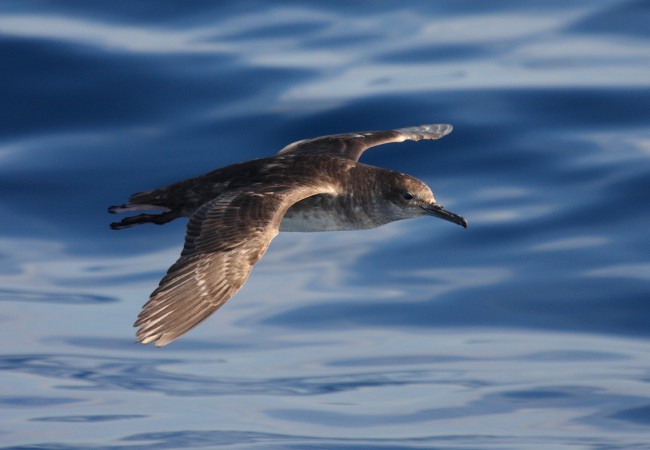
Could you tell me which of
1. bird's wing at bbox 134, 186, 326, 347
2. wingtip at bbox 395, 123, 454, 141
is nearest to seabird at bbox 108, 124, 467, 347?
bird's wing at bbox 134, 186, 326, 347

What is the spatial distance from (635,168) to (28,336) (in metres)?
6.40

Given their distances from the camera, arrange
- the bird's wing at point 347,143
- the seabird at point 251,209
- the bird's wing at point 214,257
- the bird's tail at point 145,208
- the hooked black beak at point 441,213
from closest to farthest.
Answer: the bird's wing at point 214,257 → the seabird at point 251,209 → the bird's tail at point 145,208 → the hooked black beak at point 441,213 → the bird's wing at point 347,143

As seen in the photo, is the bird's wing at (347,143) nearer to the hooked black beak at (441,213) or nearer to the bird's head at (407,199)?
the bird's head at (407,199)

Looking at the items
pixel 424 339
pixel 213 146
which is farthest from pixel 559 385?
pixel 213 146

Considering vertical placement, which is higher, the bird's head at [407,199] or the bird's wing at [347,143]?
the bird's wing at [347,143]

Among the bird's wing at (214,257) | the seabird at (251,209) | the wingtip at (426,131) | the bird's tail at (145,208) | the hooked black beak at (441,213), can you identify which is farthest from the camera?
the wingtip at (426,131)

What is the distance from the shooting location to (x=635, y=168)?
46.8 ft

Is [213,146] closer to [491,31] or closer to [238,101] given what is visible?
[238,101]

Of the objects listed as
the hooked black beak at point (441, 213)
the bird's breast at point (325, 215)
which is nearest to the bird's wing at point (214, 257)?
the bird's breast at point (325, 215)

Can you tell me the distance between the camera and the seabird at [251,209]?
8578mm

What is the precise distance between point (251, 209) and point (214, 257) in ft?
1.76

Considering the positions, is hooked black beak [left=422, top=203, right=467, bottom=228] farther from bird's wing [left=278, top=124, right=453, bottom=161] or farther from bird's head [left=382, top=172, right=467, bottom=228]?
bird's wing [left=278, top=124, right=453, bottom=161]

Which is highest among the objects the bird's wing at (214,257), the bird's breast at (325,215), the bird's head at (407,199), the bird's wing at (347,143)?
the bird's wing at (347,143)

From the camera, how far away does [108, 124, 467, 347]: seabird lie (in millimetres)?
8578
